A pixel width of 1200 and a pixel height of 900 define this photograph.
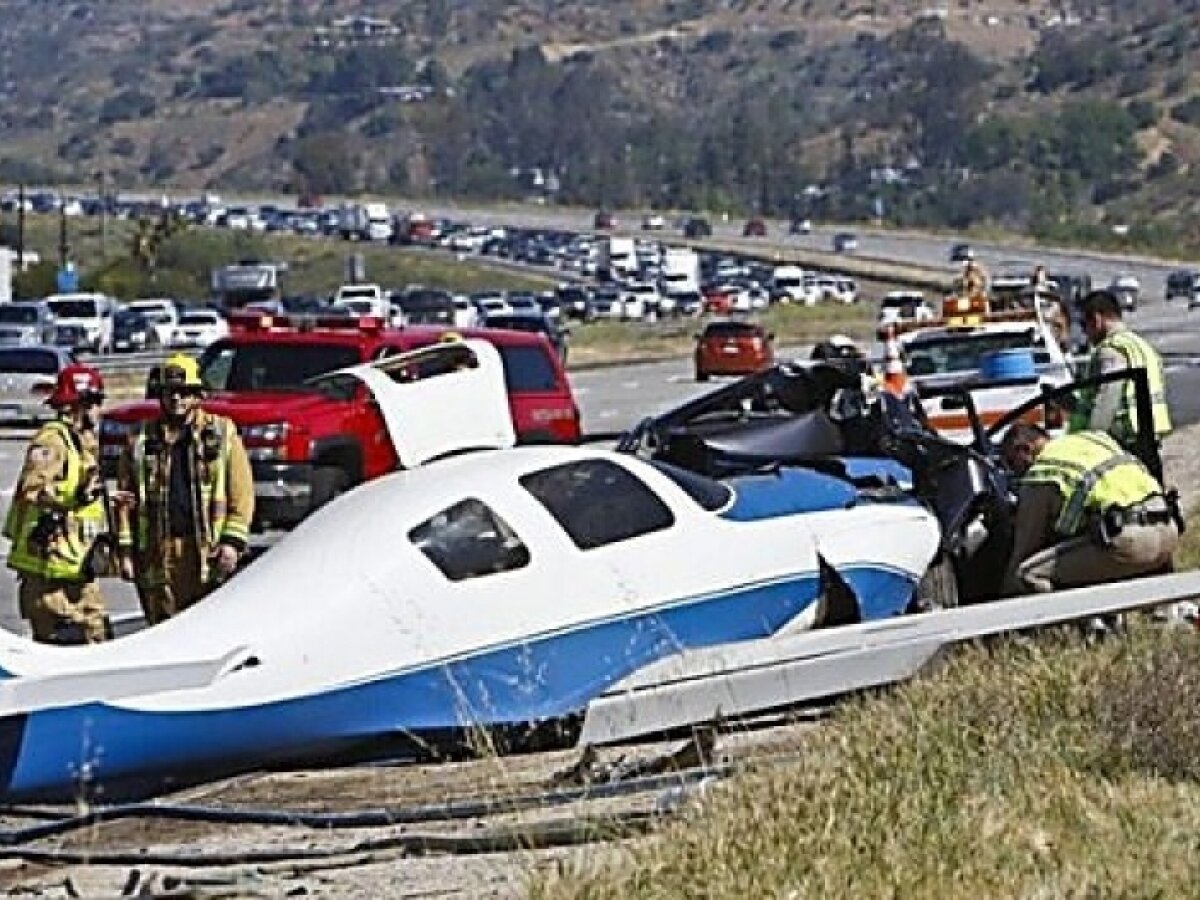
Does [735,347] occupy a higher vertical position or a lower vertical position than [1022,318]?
lower

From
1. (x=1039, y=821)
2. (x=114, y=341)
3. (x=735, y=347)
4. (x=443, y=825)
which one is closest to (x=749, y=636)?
(x=443, y=825)

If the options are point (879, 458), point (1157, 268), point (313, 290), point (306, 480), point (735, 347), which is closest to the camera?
point (879, 458)

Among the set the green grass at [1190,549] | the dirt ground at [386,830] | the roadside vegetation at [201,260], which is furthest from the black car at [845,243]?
the dirt ground at [386,830]

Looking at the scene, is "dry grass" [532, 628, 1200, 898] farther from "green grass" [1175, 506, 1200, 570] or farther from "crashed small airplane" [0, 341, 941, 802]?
"green grass" [1175, 506, 1200, 570]

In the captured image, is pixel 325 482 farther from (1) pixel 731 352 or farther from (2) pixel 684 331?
(2) pixel 684 331

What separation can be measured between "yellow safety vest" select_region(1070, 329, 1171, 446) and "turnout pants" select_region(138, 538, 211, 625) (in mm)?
4544

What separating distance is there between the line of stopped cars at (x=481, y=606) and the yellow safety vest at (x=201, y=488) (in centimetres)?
98

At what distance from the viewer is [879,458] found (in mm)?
14875

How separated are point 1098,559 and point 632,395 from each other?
→ 3537 centimetres

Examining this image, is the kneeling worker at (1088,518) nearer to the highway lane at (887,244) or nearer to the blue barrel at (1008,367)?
the blue barrel at (1008,367)

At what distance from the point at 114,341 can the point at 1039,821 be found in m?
68.3

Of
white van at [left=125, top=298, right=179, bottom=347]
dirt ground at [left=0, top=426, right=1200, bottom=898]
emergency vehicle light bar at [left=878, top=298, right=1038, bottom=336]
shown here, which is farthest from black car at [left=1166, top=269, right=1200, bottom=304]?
dirt ground at [left=0, top=426, right=1200, bottom=898]

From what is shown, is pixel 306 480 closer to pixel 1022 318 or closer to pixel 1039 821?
pixel 1022 318

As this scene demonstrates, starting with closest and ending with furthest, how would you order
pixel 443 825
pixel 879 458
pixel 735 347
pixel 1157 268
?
pixel 443 825 < pixel 879 458 < pixel 735 347 < pixel 1157 268
